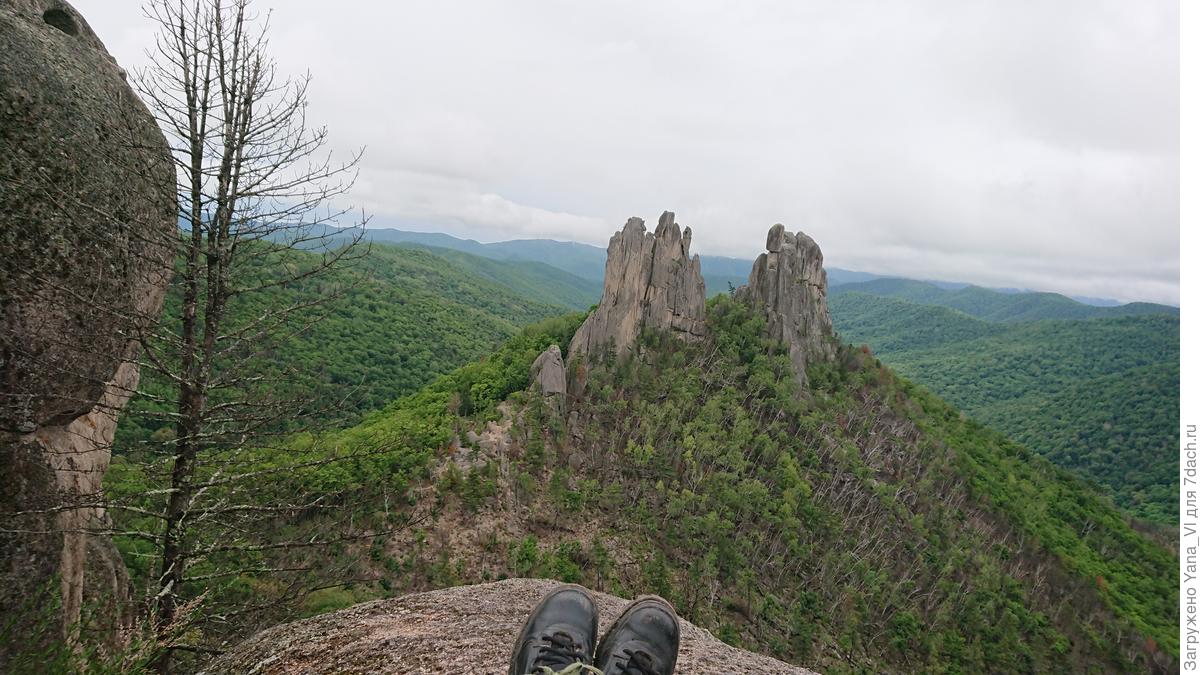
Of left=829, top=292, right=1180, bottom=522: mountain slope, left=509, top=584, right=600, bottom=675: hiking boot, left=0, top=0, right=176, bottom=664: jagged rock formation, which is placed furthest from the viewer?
left=829, top=292, right=1180, bottom=522: mountain slope

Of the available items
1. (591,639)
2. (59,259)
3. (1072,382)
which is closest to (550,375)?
(59,259)

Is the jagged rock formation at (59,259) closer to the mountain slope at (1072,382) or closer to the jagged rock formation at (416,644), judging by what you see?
the jagged rock formation at (416,644)

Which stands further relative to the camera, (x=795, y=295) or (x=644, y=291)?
(x=795, y=295)

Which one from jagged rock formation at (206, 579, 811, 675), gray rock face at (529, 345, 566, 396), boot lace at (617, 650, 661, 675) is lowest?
gray rock face at (529, 345, 566, 396)

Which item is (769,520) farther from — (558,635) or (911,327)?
(911,327)

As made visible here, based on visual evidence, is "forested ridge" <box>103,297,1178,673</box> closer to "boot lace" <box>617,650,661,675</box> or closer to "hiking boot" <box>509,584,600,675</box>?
"hiking boot" <box>509,584,600,675</box>

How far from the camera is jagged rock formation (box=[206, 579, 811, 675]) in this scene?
4.46 meters

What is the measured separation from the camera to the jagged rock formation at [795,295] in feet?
123

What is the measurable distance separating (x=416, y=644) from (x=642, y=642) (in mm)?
2072

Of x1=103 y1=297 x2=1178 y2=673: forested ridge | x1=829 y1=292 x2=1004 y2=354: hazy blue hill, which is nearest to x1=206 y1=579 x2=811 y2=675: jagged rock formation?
x1=103 y1=297 x2=1178 y2=673: forested ridge

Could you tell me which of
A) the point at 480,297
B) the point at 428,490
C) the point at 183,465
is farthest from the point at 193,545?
the point at 480,297

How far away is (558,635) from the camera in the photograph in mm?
4125

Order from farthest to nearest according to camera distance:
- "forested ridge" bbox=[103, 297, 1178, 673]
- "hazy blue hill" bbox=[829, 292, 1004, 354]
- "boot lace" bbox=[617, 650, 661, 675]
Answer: "hazy blue hill" bbox=[829, 292, 1004, 354]
"forested ridge" bbox=[103, 297, 1178, 673]
"boot lace" bbox=[617, 650, 661, 675]

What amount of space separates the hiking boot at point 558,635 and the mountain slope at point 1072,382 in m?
69.6
